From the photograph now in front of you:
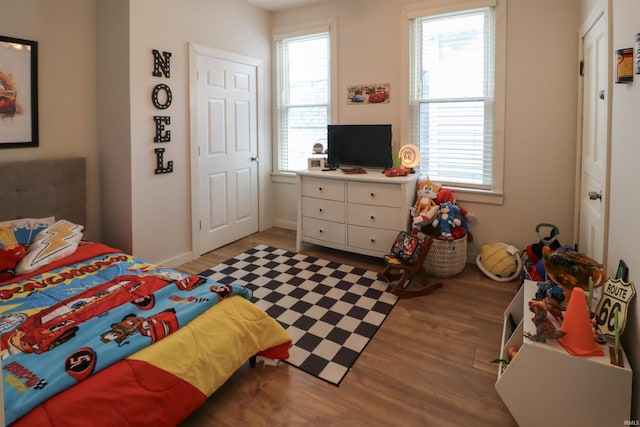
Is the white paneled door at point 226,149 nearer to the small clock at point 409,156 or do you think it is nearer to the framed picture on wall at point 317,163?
the framed picture on wall at point 317,163

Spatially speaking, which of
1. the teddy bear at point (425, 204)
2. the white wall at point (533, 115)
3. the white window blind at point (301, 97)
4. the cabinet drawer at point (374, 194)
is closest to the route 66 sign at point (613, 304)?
the teddy bear at point (425, 204)

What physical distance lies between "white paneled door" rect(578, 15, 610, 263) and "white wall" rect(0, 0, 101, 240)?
3727 millimetres

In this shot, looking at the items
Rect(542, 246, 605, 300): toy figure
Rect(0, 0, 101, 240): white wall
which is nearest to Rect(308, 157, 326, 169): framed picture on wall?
Rect(0, 0, 101, 240): white wall

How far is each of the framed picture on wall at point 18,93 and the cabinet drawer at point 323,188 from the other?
231 centimetres

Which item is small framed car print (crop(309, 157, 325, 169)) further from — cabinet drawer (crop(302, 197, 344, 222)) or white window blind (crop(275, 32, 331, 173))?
white window blind (crop(275, 32, 331, 173))

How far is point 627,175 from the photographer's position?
167 cm

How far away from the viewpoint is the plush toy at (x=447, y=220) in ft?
10.8

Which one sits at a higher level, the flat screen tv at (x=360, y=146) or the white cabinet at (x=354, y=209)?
the flat screen tv at (x=360, y=146)

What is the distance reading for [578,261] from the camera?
71.1 inches

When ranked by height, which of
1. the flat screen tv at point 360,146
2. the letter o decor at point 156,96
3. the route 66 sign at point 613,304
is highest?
the letter o decor at point 156,96

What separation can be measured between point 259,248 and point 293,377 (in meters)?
2.21

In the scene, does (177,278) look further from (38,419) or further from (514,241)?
(514,241)

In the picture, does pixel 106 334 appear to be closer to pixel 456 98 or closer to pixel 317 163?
pixel 317 163

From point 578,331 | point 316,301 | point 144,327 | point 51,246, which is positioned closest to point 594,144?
point 578,331
